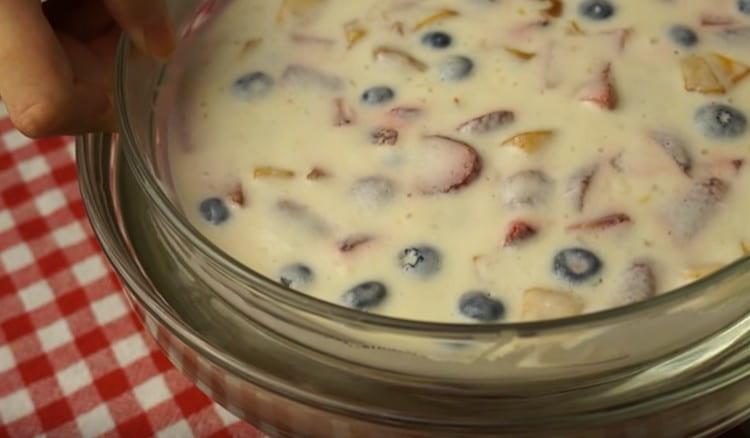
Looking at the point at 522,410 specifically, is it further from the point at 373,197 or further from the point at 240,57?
the point at 240,57

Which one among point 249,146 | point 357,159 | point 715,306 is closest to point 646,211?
point 715,306

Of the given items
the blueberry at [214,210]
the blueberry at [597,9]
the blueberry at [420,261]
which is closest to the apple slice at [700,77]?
the blueberry at [597,9]

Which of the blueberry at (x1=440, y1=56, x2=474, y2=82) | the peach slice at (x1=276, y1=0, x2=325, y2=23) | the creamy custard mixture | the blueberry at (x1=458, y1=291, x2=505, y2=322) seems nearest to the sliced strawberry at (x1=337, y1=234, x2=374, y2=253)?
the creamy custard mixture

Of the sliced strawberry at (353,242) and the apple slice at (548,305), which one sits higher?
the sliced strawberry at (353,242)

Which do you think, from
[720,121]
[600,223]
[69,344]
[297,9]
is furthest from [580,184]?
[69,344]

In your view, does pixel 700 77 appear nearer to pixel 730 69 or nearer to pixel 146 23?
pixel 730 69

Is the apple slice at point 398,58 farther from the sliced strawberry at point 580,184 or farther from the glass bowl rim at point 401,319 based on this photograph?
the glass bowl rim at point 401,319

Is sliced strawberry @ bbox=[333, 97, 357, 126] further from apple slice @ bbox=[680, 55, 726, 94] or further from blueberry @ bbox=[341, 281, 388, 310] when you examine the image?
apple slice @ bbox=[680, 55, 726, 94]
